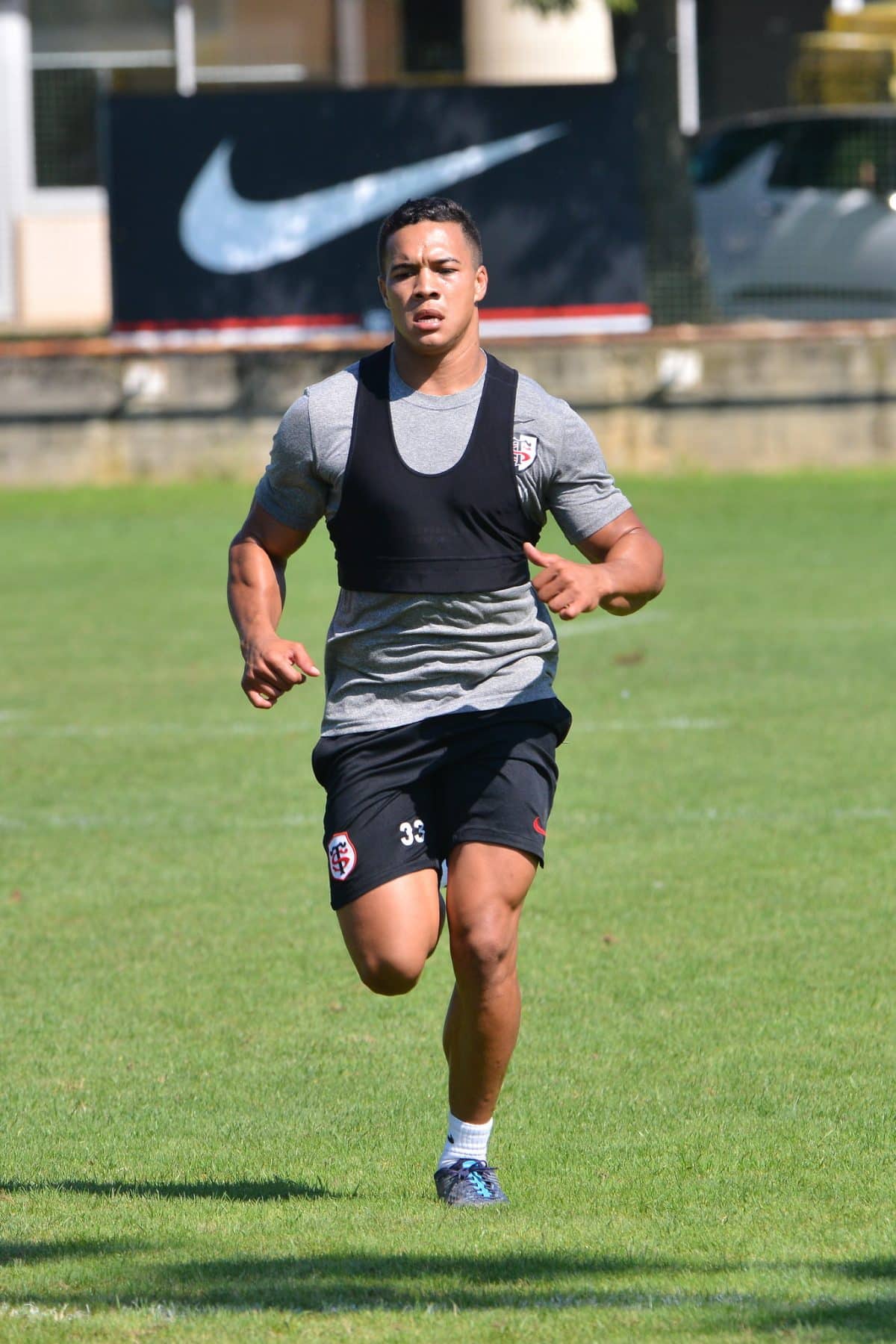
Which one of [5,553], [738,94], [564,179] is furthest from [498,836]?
[738,94]

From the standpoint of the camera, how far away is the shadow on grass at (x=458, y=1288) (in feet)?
13.0

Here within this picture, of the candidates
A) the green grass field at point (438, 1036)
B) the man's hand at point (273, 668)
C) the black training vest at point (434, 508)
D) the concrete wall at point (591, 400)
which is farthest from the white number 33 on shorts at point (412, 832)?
the concrete wall at point (591, 400)

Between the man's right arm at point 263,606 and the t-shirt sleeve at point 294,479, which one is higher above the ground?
the t-shirt sleeve at point 294,479

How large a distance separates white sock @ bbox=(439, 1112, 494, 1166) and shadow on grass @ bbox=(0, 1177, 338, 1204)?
24 centimetres

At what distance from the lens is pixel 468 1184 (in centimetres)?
481

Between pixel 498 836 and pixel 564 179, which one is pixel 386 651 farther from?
pixel 564 179

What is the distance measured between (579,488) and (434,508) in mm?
343

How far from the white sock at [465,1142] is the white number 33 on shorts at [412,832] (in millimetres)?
646

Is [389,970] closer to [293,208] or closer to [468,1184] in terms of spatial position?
[468,1184]

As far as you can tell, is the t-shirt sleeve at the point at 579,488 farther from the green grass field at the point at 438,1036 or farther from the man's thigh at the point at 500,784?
the green grass field at the point at 438,1036

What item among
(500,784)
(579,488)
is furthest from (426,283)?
(500,784)

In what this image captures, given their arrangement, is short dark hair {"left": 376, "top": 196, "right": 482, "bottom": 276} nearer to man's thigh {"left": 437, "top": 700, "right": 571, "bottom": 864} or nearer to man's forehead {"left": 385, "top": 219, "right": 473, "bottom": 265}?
man's forehead {"left": 385, "top": 219, "right": 473, "bottom": 265}

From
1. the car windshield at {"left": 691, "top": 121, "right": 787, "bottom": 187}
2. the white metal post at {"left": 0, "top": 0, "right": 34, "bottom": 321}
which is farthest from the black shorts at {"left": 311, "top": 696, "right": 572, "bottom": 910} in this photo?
the white metal post at {"left": 0, "top": 0, "right": 34, "bottom": 321}

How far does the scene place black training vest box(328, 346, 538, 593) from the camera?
192 inches
